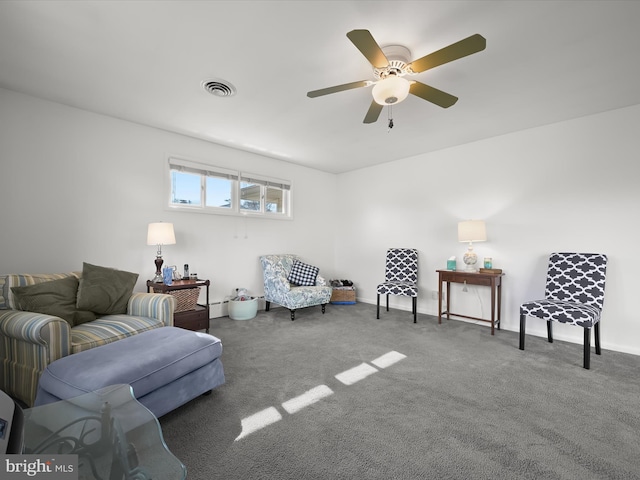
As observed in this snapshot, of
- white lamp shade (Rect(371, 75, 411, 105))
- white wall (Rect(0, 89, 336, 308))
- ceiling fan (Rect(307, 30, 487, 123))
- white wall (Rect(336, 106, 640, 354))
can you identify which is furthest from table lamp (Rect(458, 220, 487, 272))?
white wall (Rect(0, 89, 336, 308))

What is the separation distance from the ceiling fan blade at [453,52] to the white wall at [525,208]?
2.42 meters

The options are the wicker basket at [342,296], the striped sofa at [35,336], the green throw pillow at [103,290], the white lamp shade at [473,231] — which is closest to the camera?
the striped sofa at [35,336]

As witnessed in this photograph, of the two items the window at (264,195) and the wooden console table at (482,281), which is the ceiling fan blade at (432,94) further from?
the window at (264,195)

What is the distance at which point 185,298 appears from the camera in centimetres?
341

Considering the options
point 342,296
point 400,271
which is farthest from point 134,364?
point 342,296

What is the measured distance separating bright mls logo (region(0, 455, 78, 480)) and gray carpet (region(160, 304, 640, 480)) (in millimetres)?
Answer: 996

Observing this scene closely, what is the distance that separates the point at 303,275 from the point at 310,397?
259cm

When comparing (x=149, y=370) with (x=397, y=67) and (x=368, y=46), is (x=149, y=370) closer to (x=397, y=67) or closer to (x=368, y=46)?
(x=368, y=46)

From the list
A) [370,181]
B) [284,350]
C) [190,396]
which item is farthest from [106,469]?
[370,181]

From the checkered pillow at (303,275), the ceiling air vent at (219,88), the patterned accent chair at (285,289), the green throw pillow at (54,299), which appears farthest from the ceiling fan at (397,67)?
the checkered pillow at (303,275)

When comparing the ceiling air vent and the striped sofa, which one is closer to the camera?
the striped sofa

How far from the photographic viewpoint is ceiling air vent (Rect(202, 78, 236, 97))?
257 centimetres

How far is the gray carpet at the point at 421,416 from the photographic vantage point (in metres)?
1.47

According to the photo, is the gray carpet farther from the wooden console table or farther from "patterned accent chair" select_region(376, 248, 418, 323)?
"patterned accent chair" select_region(376, 248, 418, 323)
